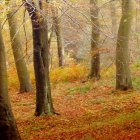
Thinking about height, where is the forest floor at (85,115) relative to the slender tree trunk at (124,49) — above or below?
below

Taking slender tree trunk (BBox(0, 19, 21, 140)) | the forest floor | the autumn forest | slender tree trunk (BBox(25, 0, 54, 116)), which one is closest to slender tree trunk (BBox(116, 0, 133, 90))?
the autumn forest

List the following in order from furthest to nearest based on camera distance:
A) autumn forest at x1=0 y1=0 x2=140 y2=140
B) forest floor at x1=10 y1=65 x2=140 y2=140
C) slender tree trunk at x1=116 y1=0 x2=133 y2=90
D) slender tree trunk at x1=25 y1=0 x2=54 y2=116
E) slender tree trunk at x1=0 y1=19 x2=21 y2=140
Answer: slender tree trunk at x1=116 y1=0 x2=133 y2=90, slender tree trunk at x1=25 y1=0 x2=54 y2=116, forest floor at x1=10 y1=65 x2=140 y2=140, autumn forest at x1=0 y1=0 x2=140 y2=140, slender tree trunk at x1=0 y1=19 x2=21 y2=140

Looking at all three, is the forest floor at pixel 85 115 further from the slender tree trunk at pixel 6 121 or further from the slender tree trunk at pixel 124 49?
the slender tree trunk at pixel 6 121

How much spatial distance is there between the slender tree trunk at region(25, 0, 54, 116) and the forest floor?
471mm

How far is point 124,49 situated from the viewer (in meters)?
15.7

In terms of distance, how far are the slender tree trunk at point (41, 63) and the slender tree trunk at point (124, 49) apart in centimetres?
426

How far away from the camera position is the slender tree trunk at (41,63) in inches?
456

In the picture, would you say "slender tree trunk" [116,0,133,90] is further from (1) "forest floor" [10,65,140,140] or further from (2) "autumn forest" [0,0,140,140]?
(1) "forest floor" [10,65,140,140]

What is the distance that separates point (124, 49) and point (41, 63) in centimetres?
501

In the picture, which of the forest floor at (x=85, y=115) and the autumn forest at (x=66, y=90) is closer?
the autumn forest at (x=66, y=90)

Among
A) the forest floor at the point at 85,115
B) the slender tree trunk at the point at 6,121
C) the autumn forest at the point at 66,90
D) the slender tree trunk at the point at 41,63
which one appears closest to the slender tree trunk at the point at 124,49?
the autumn forest at the point at 66,90

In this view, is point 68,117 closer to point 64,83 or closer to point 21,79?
point 21,79

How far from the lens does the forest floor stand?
359 inches

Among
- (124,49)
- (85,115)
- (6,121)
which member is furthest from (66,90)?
(6,121)
